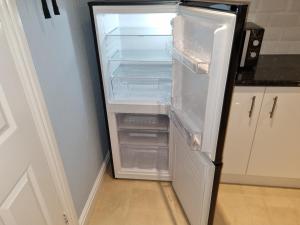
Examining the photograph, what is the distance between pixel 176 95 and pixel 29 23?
2.86 feet

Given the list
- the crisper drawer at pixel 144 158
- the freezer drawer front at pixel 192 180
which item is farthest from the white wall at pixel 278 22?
the crisper drawer at pixel 144 158

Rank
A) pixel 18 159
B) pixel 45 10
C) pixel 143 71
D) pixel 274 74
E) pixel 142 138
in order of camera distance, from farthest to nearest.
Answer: pixel 142 138, pixel 143 71, pixel 274 74, pixel 45 10, pixel 18 159

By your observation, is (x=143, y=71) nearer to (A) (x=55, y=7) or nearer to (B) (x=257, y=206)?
(A) (x=55, y=7)

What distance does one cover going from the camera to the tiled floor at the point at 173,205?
1.68 meters

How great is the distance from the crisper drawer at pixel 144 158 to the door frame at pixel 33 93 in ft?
2.22

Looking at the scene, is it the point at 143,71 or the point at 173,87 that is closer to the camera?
the point at 173,87

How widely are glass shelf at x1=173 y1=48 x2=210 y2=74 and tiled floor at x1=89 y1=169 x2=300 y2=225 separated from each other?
1.13 m

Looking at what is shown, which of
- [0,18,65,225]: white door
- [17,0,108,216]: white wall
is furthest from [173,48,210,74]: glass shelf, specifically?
[0,18,65,225]: white door

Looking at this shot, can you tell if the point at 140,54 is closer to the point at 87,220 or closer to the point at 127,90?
the point at 127,90

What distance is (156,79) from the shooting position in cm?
176

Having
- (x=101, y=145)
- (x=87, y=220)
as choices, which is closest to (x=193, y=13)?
(x=101, y=145)

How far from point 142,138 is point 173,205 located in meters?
0.57

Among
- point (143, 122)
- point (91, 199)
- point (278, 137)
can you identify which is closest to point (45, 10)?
point (143, 122)

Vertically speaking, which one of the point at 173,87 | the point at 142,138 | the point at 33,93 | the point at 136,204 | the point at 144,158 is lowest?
the point at 136,204
